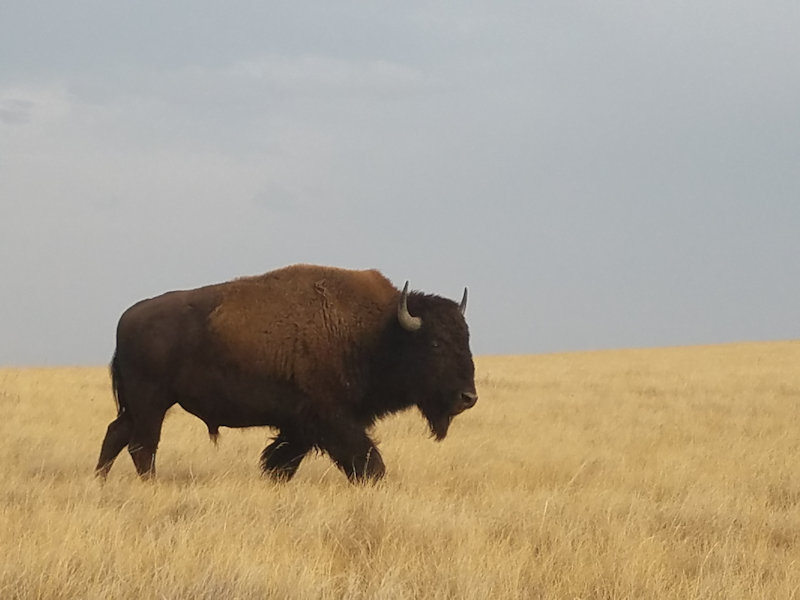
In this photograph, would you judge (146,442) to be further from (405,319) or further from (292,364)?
(405,319)

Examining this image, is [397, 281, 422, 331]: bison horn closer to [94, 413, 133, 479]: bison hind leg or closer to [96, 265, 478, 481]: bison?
[96, 265, 478, 481]: bison

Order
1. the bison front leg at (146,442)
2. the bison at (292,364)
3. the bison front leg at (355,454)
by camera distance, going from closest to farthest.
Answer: the bison front leg at (355,454) < the bison at (292,364) < the bison front leg at (146,442)

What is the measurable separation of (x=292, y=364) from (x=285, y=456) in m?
0.90

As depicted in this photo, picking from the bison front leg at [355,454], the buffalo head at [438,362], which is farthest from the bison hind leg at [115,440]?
the buffalo head at [438,362]

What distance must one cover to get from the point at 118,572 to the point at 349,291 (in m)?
4.84

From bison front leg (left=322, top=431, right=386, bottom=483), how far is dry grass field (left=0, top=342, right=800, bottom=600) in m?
0.19

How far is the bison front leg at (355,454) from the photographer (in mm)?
8148

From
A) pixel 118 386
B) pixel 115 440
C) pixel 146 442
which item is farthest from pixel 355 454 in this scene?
pixel 118 386

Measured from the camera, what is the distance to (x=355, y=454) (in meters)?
8.22

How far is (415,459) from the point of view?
984 cm

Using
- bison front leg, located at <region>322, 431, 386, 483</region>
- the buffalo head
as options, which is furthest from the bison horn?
bison front leg, located at <region>322, 431, 386, 483</region>

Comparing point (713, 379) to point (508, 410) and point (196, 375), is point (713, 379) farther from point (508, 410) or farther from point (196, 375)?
point (196, 375)

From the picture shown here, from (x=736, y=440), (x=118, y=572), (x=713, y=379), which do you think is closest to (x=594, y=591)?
(x=118, y=572)

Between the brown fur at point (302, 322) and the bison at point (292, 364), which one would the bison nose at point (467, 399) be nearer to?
the bison at point (292, 364)
